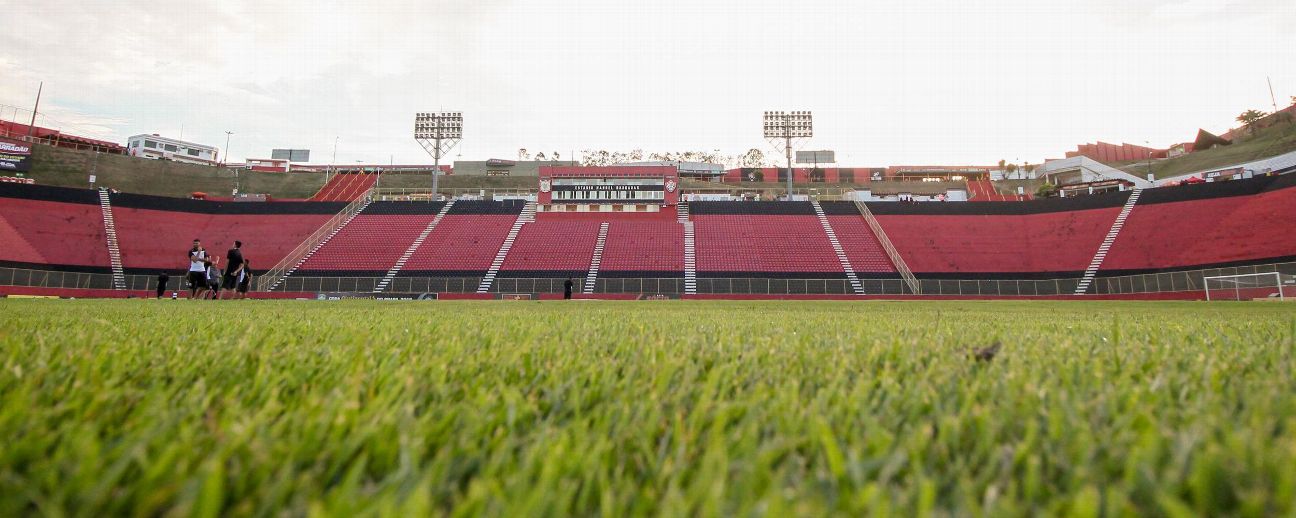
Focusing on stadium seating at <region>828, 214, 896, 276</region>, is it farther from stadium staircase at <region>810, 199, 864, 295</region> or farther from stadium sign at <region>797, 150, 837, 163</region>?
stadium sign at <region>797, 150, 837, 163</region>

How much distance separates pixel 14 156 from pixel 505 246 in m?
39.5

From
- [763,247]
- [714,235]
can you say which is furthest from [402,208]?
[763,247]

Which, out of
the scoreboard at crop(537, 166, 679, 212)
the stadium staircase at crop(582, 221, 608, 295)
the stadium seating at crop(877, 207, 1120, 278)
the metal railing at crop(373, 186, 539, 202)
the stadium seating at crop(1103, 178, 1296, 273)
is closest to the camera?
the stadium seating at crop(1103, 178, 1296, 273)

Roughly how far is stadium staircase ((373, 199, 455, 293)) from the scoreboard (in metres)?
6.71

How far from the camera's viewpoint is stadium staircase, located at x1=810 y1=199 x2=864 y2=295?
2922 cm

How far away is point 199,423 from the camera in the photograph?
3.31 ft

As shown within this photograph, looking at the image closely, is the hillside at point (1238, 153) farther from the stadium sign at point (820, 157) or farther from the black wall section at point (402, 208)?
the black wall section at point (402, 208)

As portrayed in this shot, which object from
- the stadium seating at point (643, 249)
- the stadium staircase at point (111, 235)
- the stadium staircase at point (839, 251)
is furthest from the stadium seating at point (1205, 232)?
the stadium staircase at point (111, 235)

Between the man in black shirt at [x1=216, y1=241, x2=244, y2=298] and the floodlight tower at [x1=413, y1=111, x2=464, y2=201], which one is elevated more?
the floodlight tower at [x1=413, y1=111, x2=464, y2=201]

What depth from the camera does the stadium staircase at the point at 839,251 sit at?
95.9 ft

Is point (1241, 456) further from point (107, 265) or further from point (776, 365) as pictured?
point (107, 265)

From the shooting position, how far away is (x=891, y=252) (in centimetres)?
3431

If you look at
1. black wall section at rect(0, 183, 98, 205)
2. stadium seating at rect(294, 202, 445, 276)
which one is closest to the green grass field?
stadium seating at rect(294, 202, 445, 276)

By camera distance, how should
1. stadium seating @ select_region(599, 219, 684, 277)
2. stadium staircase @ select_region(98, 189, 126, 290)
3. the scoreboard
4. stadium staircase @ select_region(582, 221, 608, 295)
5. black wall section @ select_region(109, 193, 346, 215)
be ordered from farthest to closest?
the scoreboard < black wall section @ select_region(109, 193, 346, 215) < stadium seating @ select_region(599, 219, 684, 277) < stadium staircase @ select_region(98, 189, 126, 290) < stadium staircase @ select_region(582, 221, 608, 295)
